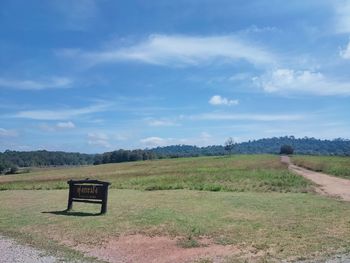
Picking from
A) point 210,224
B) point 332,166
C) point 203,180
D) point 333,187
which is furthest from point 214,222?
point 332,166

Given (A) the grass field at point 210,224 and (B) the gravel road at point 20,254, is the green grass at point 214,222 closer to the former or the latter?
A: (A) the grass field at point 210,224

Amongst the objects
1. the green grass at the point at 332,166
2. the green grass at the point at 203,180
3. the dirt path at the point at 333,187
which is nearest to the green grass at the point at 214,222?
the dirt path at the point at 333,187

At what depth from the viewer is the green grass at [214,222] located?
11680 mm

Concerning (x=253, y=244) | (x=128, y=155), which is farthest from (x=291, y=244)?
(x=128, y=155)

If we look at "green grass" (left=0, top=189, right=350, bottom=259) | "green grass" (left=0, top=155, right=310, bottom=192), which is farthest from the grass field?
"green grass" (left=0, top=155, right=310, bottom=192)

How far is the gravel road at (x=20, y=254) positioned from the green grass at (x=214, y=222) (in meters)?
1.34

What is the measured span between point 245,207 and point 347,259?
896 centimetres

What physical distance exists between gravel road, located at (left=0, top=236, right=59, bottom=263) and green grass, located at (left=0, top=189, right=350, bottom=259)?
134cm

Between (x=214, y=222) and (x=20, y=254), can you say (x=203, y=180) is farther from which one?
Answer: (x=20, y=254)

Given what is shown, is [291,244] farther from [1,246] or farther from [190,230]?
[1,246]

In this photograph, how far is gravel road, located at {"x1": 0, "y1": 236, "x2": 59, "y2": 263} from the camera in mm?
10516

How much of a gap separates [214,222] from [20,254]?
6.31 meters

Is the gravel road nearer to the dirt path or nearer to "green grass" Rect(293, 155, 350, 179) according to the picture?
the dirt path

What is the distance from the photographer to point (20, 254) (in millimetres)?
11203
